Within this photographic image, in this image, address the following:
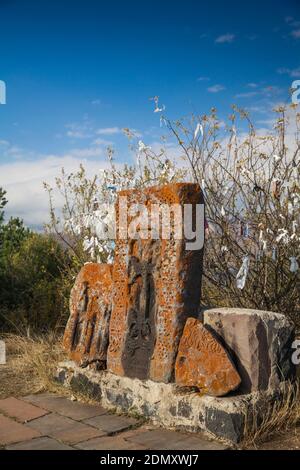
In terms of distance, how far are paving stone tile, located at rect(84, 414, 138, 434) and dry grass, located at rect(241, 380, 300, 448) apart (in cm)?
88

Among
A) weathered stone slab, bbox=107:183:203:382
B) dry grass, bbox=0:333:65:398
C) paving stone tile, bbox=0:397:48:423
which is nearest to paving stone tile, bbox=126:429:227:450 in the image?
weathered stone slab, bbox=107:183:203:382

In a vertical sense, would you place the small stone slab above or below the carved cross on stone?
below

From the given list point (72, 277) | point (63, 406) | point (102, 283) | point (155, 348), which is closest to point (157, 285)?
point (155, 348)

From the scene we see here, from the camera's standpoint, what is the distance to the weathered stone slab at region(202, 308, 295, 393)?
373 centimetres

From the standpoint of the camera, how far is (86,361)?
187 inches

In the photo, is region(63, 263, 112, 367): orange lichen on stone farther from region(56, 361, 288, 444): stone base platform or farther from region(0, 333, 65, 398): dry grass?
region(0, 333, 65, 398): dry grass

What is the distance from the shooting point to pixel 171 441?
3605mm

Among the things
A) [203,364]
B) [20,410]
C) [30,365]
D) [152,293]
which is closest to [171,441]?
[203,364]

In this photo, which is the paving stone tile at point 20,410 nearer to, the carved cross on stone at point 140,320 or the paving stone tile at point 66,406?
the paving stone tile at point 66,406

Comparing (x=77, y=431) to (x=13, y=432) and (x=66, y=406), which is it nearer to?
(x=13, y=432)

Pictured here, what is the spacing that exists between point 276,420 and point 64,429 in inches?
57.1
